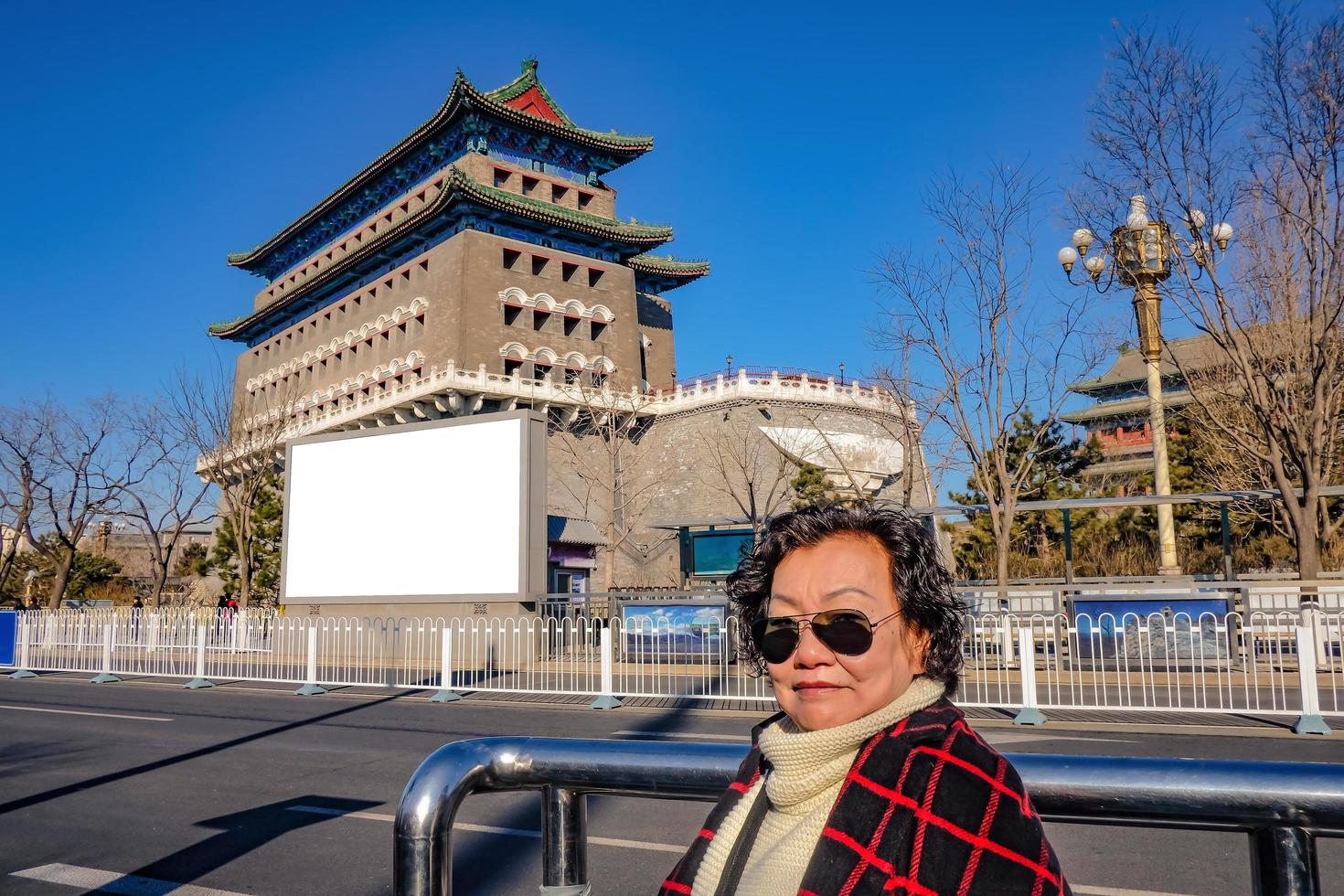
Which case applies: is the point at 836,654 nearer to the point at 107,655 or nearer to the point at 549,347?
the point at 107,655

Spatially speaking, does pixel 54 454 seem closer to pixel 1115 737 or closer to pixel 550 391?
pixel 550 391

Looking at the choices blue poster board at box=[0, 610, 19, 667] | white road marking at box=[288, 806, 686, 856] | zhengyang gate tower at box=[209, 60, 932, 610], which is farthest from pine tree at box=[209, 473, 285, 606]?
white road marking at box=[288, 806, 686, 856]

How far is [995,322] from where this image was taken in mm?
16469

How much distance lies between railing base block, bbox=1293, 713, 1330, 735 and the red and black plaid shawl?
9726 millimetres

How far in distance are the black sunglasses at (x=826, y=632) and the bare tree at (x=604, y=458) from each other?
1359 inches

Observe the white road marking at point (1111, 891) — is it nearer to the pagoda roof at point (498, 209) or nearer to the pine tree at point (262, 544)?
the pine tree at point (262, 544)

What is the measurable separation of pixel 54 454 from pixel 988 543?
31.0 meters

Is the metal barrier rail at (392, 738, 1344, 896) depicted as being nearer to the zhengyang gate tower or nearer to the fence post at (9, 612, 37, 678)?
the fence post at (9, 612, 37, 678)

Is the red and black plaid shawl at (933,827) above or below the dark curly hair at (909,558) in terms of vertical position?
below

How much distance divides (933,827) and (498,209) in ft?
128

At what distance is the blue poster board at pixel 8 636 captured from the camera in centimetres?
1908

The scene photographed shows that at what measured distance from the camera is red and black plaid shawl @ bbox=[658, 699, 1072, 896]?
1.23 m

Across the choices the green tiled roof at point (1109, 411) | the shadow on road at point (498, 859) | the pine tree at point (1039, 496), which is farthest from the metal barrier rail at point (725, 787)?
the green tiled roof at point (1109, 411)

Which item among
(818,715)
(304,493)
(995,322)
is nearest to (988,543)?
(995,322)
